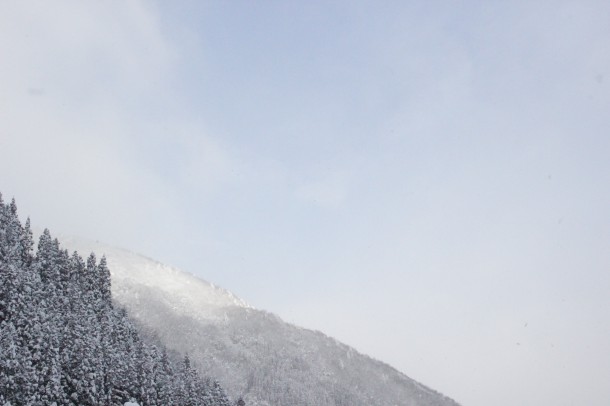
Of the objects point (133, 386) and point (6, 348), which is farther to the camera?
point (133, 386)

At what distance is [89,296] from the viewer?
8625 centimetres

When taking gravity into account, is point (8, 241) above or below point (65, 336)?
above

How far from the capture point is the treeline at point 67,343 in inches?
2330

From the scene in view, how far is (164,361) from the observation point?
89.9 metres

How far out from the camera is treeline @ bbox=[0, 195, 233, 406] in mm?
59188

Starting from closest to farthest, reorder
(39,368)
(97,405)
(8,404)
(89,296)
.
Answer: (8,404) → (39,368) → (97,405) → (89,296)

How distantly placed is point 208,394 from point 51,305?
99.4 ft

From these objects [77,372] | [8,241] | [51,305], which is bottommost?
[77,372]

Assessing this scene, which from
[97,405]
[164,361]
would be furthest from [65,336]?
[164,361]

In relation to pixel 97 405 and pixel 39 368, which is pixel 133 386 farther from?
pixel 39 368

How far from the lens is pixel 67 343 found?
2606 inches

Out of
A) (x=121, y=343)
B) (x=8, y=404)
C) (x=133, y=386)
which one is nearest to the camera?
(x=8, y=404)

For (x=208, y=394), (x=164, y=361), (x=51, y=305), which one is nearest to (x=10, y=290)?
(x=51, y=305)

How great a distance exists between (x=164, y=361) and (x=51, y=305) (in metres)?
23.1
